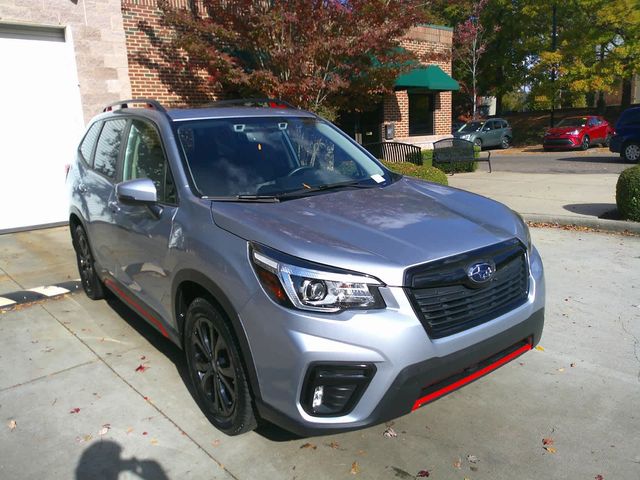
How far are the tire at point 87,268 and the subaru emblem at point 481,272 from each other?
144 inches

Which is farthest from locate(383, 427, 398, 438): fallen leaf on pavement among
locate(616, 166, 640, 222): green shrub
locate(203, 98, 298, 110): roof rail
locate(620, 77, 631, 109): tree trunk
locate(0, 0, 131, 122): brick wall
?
locate(620, 77, 631, 109): tree trunk

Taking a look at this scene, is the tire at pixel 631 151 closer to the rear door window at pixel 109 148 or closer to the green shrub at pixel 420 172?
the green shrub at pixel 420 172

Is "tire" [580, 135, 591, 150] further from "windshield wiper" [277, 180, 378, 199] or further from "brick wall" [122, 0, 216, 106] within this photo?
"windshield wiper" [277, 180, 378, 199]

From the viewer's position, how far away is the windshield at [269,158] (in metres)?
3.32

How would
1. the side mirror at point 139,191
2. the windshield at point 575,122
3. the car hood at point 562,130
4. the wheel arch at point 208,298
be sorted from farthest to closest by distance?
the windshield at point 575,122, the car hood at point 562,130, the side mirror at point 139,191, the wheel arch at point 208,298

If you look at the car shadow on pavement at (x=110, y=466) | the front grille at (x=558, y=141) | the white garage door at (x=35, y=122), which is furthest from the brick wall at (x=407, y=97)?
the car shadow on pavement at (x=110, y=466)

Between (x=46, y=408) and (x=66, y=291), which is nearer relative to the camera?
(x=46, y=408)

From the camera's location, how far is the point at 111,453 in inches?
115

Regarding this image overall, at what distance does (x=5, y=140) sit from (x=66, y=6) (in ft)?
8.01

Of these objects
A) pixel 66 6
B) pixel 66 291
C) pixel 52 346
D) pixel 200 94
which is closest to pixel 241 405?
pixel 52 346

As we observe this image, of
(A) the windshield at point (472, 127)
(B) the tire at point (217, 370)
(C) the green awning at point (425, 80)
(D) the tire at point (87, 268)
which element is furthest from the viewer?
(A) the windshield at point (472, 127)

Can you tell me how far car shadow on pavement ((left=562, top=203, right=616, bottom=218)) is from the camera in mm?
8492

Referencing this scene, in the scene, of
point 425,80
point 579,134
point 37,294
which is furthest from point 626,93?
point 37,294

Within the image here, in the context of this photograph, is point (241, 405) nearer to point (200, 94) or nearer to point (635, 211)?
point (635, 211)
